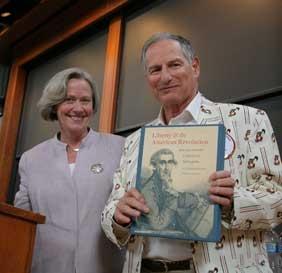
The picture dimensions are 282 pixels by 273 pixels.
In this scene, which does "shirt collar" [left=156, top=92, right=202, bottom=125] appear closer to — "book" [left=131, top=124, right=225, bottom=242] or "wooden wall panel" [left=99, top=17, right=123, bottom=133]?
"book" [left=131, top=124, right=225, bottom=242]

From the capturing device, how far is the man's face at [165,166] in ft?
3.75

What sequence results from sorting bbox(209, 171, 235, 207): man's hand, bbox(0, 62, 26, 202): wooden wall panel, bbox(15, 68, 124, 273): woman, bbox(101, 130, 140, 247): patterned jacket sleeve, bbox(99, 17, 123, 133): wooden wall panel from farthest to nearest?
bbox(0, 62, 26, 202): wooden wall panel
bbox(99, 17, 123, 133): wooden wall panel
bbox(15, 68, 124, 273): woman
bbox(101, 130, 140, 247): patterned jacket sleeve
bbox(209, 171, 235, 207): man's hand

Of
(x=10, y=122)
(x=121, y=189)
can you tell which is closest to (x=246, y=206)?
(x=121, y=189)

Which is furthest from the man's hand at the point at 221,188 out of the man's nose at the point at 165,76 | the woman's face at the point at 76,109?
the woman's face at the point at 76,109

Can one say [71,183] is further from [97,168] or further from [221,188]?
[221,188]

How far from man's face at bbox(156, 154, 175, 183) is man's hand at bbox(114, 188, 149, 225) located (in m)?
0.08

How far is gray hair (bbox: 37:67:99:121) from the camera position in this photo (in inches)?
72.8

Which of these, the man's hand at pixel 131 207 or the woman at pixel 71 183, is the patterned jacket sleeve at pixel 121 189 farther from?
the woman at pixel 71 183

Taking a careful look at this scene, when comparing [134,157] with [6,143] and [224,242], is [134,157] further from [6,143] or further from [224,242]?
[6,143]

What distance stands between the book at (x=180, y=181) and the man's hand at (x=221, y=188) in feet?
0.06

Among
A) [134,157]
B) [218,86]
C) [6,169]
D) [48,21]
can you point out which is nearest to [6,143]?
[6,169]

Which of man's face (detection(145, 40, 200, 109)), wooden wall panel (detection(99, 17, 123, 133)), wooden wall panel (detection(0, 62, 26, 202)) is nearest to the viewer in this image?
man's face (detection(145, 40, 200, 109))

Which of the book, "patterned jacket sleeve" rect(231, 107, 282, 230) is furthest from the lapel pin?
"patterned jacket sleeve" rect(231, 107, 282, 230)

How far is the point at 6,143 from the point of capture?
4.14m
